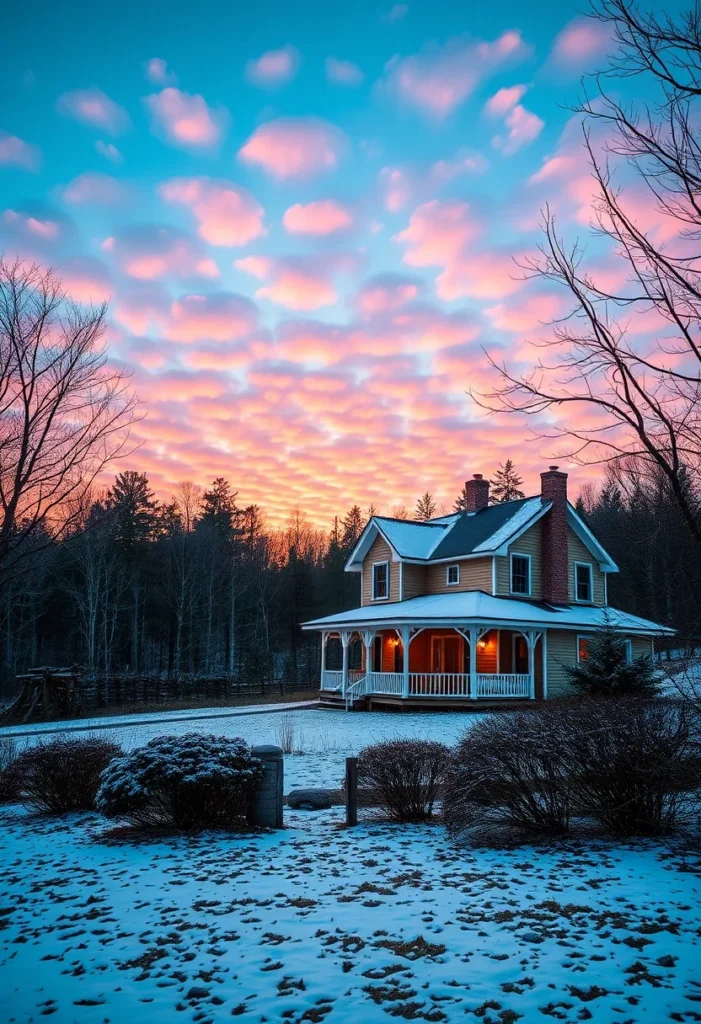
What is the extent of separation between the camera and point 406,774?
808 centimetres

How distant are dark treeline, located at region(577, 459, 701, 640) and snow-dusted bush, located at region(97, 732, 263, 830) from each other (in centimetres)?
448

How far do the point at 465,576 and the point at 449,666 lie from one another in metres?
3.57

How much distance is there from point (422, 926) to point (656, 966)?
149 centimetres

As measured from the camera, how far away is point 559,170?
6129mm

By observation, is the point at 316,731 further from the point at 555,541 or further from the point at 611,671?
the point at 555,541

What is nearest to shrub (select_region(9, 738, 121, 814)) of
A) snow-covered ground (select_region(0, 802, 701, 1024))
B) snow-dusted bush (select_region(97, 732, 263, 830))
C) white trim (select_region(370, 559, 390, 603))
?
snow-dusted bush (select_region(97, 732, 263, 830))

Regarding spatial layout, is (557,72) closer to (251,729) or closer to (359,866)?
(359,866)

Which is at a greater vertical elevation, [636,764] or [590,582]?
[590,582]

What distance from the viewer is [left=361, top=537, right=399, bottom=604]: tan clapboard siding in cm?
2923

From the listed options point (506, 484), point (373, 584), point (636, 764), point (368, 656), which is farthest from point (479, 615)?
point (506, 484)

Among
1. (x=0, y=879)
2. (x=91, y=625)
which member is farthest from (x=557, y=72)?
(x=91, y=625)

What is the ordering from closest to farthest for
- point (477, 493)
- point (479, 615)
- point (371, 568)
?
point (479, 615) < point (371, 568) < point (477, 493)

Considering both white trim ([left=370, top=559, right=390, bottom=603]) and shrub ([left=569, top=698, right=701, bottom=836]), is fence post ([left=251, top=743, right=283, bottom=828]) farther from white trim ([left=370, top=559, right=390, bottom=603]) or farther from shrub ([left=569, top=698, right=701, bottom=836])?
white trim ([left=370, top=559, right=390, bottom=603])

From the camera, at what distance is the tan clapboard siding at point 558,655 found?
1015 inches
